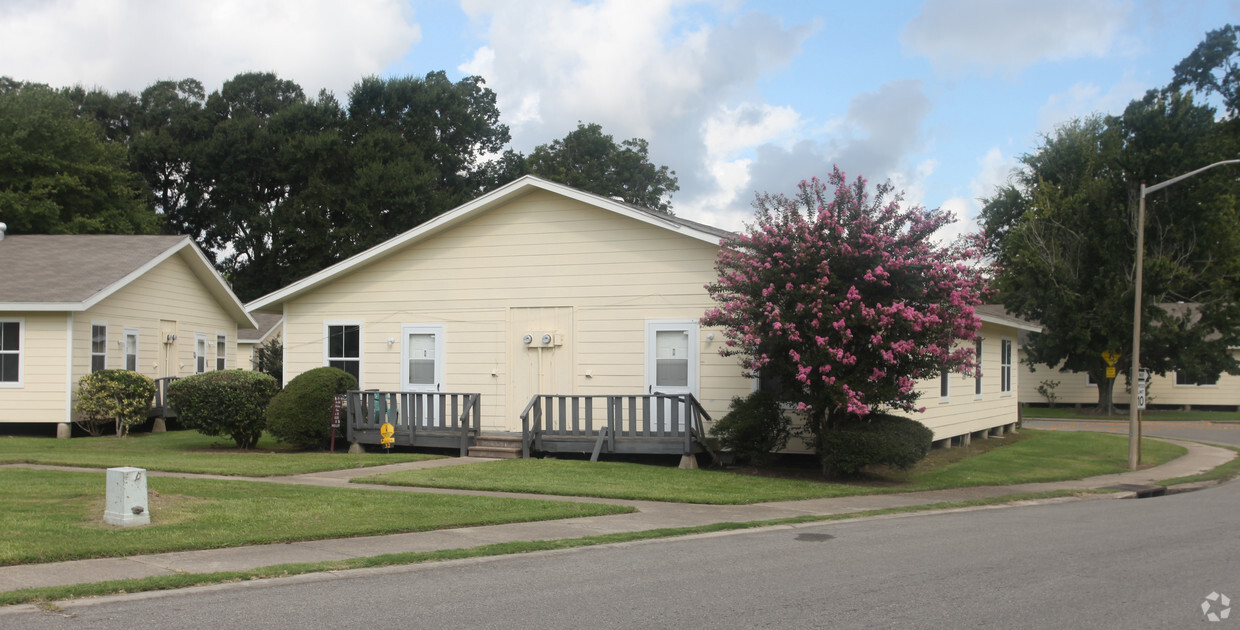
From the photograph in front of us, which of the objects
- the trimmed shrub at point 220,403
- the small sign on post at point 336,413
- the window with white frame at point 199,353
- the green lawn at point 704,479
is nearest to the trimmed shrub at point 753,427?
the green lawn at point 704,479

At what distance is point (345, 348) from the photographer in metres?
20.8

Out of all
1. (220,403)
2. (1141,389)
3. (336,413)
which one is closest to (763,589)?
(336,413)

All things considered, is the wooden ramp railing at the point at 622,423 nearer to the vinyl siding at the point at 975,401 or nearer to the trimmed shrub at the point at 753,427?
the trimmed shrub at the point at 753,427

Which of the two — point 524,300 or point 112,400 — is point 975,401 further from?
point 112,400

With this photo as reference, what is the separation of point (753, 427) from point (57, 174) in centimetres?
3697

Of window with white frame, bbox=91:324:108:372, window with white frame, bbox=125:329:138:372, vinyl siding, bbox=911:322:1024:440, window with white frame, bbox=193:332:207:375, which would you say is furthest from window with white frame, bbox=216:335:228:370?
vinyl siding, bbox=911:322:1024:440

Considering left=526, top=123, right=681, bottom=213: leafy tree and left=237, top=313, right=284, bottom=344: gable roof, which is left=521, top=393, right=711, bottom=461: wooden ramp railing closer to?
left=237, top=313, right=284, bottom=344: gable roof

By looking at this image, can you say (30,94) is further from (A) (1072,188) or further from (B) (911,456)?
(A) (1072,188)

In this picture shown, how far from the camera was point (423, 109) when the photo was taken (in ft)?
172

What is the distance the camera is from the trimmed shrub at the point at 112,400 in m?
23.0

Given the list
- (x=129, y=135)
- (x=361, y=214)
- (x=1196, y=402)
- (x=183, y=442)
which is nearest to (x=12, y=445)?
(x=183, y=442)

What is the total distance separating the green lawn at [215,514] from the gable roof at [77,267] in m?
9.67

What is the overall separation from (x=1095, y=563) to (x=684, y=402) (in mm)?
8600

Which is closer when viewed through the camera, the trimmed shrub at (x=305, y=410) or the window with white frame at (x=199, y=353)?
the trimmed shrub at (x=305, y=410)
